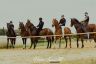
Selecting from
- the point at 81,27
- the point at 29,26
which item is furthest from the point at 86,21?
the point at 29,26

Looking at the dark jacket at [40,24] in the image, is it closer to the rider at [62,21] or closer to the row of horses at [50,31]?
the row of horses at [50,31]

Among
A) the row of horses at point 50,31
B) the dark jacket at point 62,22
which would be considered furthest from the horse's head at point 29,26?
the dark jacket at point 62,22

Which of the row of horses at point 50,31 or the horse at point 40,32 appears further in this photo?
the horse at point 40,32

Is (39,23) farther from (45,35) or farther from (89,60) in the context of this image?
(89,60)

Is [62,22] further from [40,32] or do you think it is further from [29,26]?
[29,26]

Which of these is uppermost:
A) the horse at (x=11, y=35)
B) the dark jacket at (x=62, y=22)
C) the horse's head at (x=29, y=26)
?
the dark jacket at (x=62, y=22)

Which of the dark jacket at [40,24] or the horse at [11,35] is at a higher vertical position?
the dark jacket at [40,24]

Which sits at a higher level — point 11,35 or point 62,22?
point 62,22

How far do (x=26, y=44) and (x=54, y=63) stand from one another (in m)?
18.7

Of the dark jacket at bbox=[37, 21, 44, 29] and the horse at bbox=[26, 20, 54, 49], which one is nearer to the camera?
the dark jacket at bbox=[37, 21, 44, 29]

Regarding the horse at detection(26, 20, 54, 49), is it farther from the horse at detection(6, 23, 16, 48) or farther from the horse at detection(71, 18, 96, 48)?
the horse at detection(71, 18, 96, 48)


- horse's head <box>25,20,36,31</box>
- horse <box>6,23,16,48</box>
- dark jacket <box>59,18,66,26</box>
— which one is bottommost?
horse <box>6,23,16,48</box>

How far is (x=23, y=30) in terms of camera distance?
40438 mm

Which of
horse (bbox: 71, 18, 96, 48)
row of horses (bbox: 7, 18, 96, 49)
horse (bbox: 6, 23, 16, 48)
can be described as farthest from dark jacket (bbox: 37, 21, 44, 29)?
horse (bbox: 6, 23, 16, 48)
